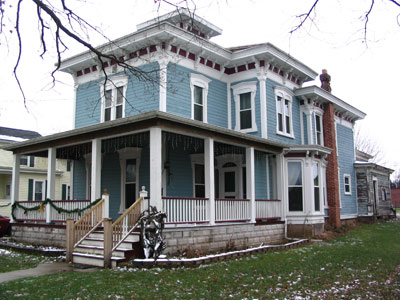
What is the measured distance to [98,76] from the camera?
672 inches

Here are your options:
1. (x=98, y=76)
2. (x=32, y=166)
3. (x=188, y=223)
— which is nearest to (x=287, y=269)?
(x=188, y=223)

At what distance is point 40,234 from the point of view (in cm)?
1441

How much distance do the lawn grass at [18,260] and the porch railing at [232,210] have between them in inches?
195

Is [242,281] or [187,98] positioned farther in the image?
[187,98]

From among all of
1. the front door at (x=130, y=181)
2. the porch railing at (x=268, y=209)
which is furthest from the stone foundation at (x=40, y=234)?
the porch railing at (x=268, y=209)

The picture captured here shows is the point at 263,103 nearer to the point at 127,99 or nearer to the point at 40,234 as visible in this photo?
the point at 127,99

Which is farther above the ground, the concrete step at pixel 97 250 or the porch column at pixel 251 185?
the porch column at pixel 251 185

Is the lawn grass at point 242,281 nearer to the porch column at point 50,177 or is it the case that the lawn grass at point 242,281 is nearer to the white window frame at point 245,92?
the porch column at point 50,177

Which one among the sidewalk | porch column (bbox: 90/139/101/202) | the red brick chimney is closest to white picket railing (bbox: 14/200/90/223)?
porch column (bbox: 90/139/101/202)

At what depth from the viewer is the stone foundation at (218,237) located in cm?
1114

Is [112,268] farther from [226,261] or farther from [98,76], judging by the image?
[98,76]

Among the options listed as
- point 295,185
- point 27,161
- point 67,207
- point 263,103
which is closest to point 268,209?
point 295,185

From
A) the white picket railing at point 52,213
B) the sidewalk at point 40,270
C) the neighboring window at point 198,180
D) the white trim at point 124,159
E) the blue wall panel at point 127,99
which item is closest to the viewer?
the sidewalk at point 40,270

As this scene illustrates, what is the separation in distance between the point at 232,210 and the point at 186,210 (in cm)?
221
